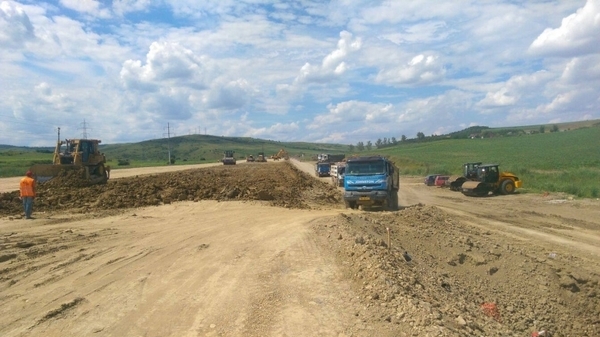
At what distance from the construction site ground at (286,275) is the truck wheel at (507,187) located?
12578 mm

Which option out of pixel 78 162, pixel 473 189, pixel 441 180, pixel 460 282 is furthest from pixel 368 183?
pixel 441 180

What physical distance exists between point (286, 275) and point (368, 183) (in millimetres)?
12255

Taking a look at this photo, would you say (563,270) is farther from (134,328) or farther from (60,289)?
(60,289)

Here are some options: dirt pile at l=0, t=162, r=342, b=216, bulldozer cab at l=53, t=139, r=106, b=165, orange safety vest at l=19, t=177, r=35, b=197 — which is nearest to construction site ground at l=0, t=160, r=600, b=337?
orange safety vest at l=19, t=177, r=35, b=197

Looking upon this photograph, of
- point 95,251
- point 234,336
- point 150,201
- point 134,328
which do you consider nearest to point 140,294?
point 134,328

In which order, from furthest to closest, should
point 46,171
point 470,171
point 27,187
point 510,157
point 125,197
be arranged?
1. point 510,157
2. point 470,171
3. point 46,171
4. point 125,197
5. point 27,187

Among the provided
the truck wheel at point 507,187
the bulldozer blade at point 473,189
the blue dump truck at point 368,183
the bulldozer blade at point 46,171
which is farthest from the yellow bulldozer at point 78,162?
the truck wheel at point 507,187

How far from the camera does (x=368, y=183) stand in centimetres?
2039

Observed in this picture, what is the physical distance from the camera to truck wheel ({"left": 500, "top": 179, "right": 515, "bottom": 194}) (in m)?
31.1

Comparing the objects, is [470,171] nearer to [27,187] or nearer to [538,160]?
[27,187]

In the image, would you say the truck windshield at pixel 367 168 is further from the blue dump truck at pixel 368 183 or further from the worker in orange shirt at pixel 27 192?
the worker in orange shirt at pixel 27 192

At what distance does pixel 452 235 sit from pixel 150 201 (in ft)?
41.3

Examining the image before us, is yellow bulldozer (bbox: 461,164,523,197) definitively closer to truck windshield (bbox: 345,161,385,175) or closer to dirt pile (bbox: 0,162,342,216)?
dirt pile (bbox: 0,162,342,216)

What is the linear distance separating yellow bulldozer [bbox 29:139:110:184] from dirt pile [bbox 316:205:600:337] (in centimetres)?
1881
